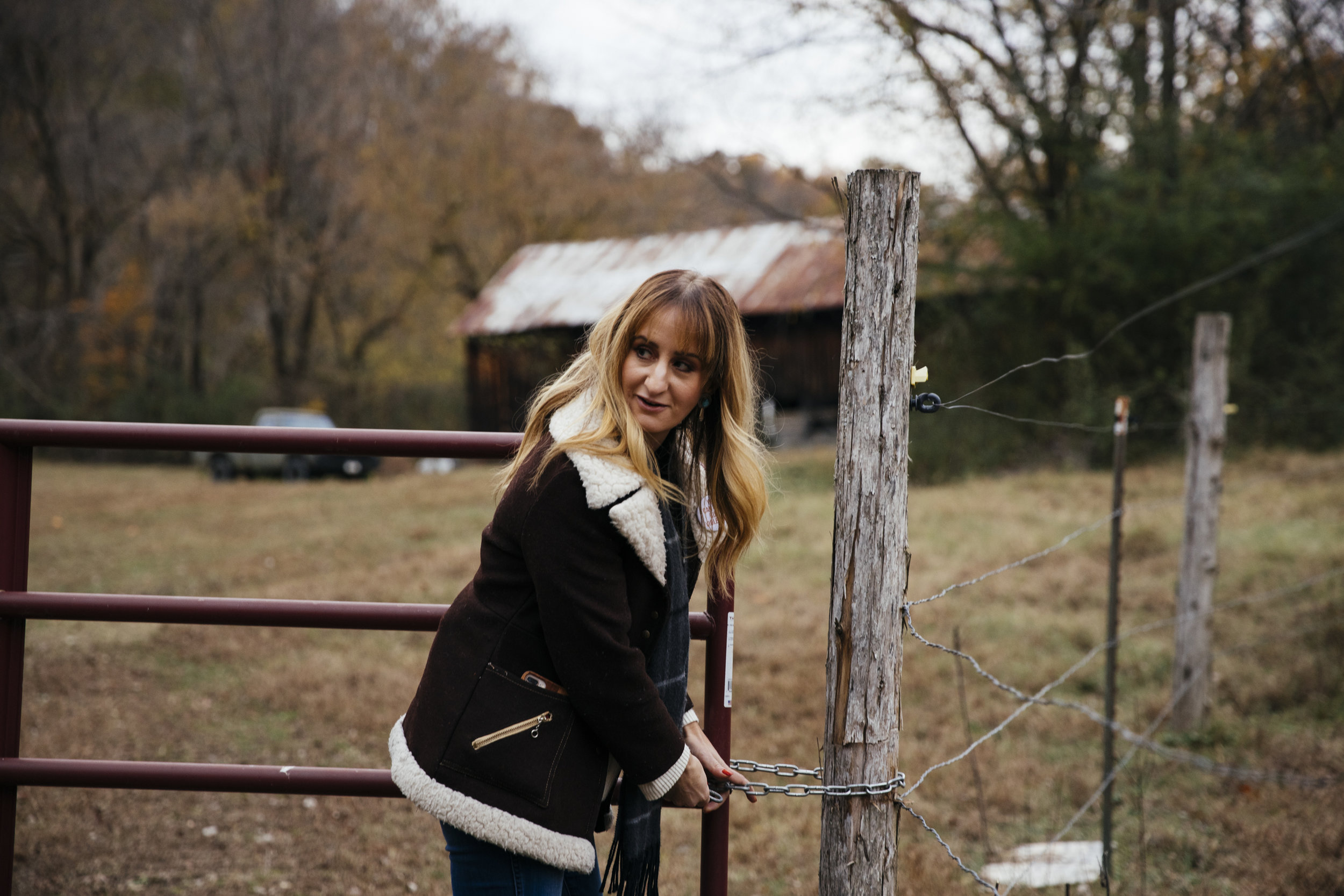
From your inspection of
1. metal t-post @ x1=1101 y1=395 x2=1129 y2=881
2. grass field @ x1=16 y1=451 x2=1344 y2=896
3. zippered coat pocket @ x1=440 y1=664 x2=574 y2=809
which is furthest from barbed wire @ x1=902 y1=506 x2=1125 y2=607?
grass field @ x1=16 y1=451 x2=1344 y2=896

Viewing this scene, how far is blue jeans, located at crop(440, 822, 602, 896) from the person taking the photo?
1.81 meters

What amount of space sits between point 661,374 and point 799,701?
4.15m

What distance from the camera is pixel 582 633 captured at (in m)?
1.69

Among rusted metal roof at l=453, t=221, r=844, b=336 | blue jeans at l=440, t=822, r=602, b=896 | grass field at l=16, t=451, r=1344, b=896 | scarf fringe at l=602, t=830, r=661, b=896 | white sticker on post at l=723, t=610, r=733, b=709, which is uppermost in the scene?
rusted metal roof at l=453, t=221, r=844, b=336

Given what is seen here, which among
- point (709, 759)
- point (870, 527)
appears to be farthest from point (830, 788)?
point (870, 527)

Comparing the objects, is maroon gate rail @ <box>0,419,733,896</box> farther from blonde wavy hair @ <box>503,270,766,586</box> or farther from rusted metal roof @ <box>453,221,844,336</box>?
rusted metal roof @ <box>453,221,844,336</box>

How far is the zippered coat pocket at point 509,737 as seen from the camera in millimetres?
1751

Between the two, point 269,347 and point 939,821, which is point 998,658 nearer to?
point 939,821

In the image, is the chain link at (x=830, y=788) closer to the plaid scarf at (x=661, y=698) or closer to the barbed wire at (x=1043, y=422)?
the plaid scarf at (x=661, y=698)

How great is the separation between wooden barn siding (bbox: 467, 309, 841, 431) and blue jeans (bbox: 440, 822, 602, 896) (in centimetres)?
1565

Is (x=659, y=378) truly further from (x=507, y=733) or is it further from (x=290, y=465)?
(x=290, y=465)

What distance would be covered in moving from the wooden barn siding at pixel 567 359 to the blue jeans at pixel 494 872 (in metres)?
15.7

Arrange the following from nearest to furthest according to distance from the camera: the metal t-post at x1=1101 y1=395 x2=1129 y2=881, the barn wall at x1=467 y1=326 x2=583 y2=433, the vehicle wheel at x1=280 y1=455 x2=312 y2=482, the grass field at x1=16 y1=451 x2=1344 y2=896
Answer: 1. the metal t-post at x1=1101 y1=395 x2=1129 y2=881
2. the grass field at x1=16 y1=451 x2=1344 y2=896
3. the vehicle wheel at x1=280 y1=455 x2=312 y2=482
4. the barn wall at x1=467 y1=326 x2=583 y2=433

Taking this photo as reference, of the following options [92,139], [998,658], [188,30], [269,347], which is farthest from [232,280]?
[998,658]
